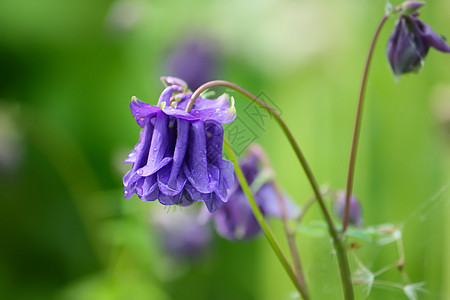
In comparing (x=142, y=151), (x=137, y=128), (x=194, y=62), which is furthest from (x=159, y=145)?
(x=137, y=128)

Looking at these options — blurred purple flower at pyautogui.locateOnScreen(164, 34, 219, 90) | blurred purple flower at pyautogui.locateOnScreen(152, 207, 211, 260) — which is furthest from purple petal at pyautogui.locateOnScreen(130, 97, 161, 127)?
blurred purple flower at pyautogui.locateOnScreen(164, 34, 219, 90)

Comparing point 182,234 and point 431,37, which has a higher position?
point 431,37

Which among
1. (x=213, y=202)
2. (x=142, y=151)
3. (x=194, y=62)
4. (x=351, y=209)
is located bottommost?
(x=351, y=209)

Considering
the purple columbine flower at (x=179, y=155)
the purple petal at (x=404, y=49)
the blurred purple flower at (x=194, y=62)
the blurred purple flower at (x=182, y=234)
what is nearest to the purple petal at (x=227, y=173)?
the purple columbine flower at (x=179, y=155)

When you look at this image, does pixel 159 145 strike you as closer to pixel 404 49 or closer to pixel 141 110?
pixel 141 110

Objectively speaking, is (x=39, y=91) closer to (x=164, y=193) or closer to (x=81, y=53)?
(x=81, y=53)

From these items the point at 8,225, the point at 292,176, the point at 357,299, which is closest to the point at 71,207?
the point at 8,225

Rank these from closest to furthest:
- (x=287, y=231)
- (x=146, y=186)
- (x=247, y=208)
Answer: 1. (x=146, y=186)
2. (x=287, y=231)
3. (x=247, y=208)

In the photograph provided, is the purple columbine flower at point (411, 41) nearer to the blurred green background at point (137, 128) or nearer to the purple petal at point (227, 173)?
the purple petal at point (227, 173)
